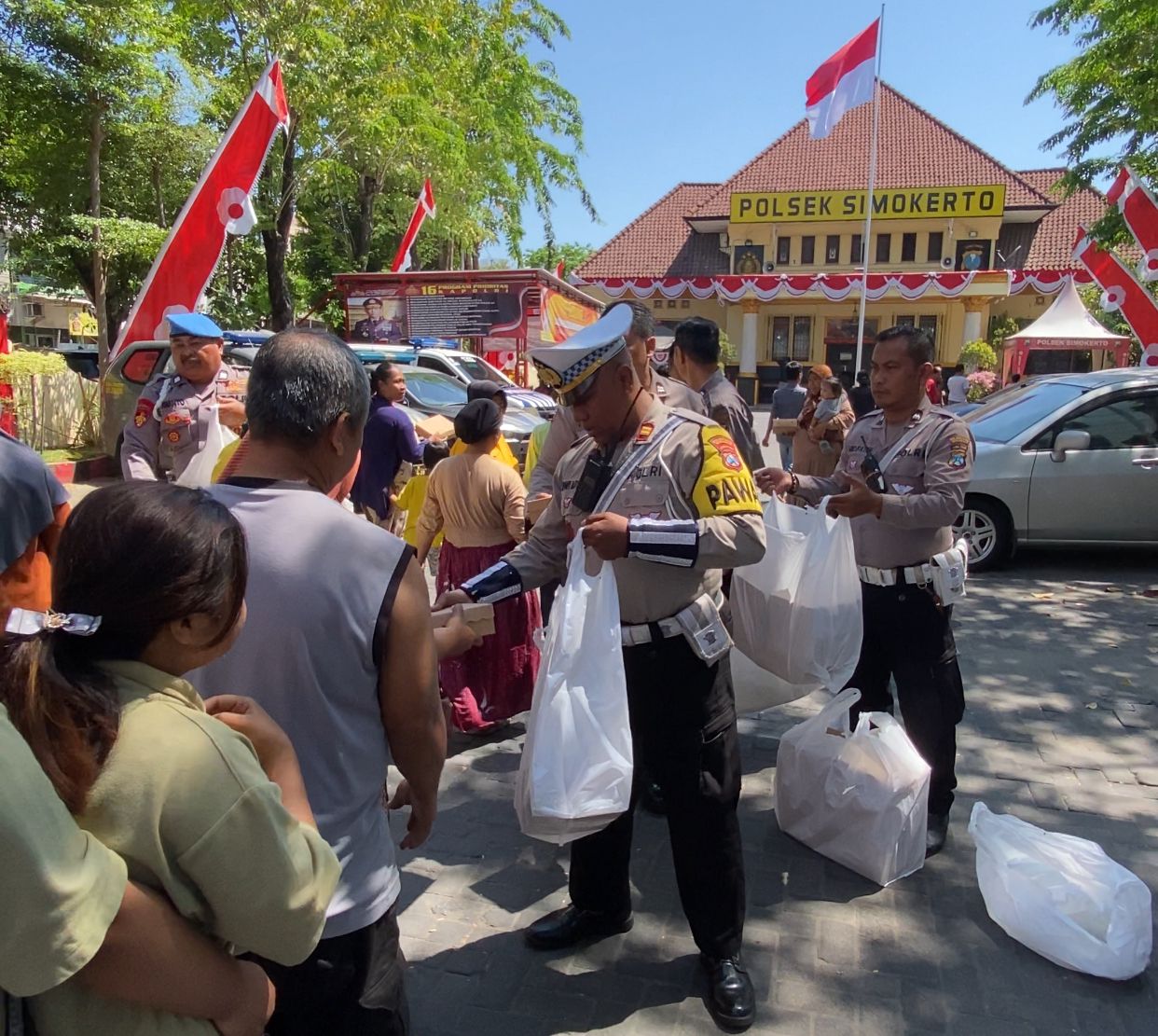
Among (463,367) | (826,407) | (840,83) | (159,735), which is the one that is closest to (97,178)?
(463,367)

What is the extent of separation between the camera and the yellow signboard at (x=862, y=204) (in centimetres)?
2920

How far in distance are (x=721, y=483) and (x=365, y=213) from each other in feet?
75.0

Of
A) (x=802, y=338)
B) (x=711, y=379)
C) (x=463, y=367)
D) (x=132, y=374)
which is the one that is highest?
(x=802, y=338)

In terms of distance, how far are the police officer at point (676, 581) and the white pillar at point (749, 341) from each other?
28.5 m

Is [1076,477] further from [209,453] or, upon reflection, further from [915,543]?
[209,453]

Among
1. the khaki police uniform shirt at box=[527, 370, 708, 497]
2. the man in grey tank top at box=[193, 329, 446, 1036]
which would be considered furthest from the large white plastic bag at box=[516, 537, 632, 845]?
the khaki police uniform shirt at box=[527, 370, 708, 497]

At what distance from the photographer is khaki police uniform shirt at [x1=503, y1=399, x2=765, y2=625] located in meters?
2.19

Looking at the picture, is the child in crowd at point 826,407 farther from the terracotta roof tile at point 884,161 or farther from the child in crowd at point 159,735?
the terracotta roof tile at point 884,161

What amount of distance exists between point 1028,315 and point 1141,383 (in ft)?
84.8

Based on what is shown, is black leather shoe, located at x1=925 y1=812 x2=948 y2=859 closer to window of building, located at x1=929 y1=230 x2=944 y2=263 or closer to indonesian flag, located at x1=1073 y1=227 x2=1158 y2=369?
indonesian flag, located at x1=1073 y1=227 x2=1158 y2=369

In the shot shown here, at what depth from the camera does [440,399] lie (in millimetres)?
11094

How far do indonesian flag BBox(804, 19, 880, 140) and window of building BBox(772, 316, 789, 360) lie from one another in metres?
17.5

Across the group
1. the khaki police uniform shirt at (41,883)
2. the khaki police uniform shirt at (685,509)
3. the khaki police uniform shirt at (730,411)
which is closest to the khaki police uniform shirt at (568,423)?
the khaki police uniform shirt at (730,411)

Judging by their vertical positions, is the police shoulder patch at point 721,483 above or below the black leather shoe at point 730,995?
above
